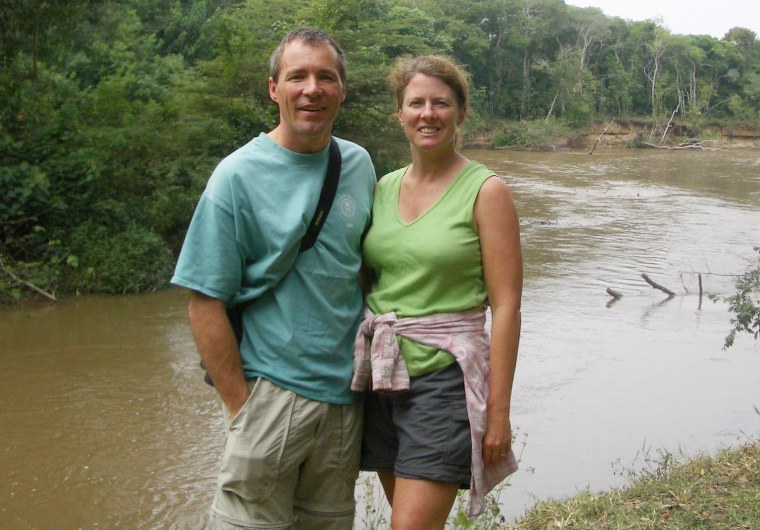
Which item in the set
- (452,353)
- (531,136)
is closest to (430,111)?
(452,353)

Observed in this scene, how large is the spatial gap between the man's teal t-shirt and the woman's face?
0.24 m

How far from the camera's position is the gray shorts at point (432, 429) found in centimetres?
229

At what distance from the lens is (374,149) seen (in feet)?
45.0

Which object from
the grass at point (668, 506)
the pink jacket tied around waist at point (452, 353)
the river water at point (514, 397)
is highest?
the pink jacket tied around waist at point (452, 353)

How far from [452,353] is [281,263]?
482 millimetres

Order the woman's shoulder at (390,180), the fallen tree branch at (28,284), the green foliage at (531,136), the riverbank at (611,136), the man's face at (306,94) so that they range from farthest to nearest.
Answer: the riverbank at (611,136), the green foliage at (531,136), the fallen tree branch at (28,284), the woman's shoulder at (390,180), the man's face at (306,94)

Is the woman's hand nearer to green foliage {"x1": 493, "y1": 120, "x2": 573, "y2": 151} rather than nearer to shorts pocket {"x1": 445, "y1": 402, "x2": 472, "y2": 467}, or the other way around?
shorts pocket {"x1": 445, "y1": 402, "x2": 472, "y2": 467}

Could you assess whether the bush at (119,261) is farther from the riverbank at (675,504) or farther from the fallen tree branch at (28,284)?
the riverbank at (675,504)

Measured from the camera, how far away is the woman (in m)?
2.30

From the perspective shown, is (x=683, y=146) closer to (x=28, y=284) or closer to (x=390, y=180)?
(x=28, y=284)

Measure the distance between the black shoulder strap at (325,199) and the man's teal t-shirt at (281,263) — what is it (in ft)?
0.05

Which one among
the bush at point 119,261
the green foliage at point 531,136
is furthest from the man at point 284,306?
the green foliage at point 531,136

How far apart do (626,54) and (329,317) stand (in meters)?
50.7

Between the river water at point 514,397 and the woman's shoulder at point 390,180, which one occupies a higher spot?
the woman's shoulder at point 390,180
